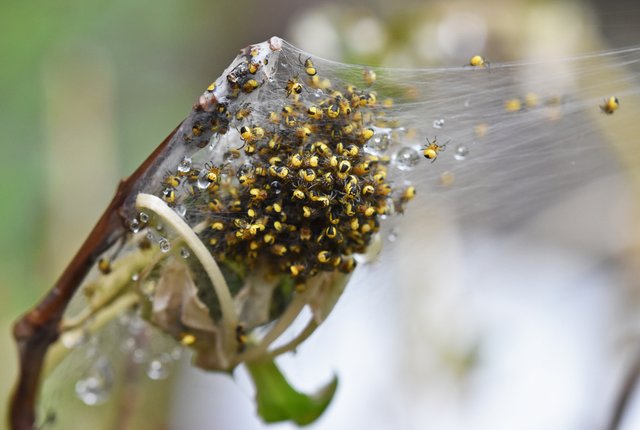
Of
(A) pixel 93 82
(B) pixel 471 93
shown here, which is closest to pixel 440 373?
(B) pixel 471 93

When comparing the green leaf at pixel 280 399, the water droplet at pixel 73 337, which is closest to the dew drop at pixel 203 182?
the green leaf at pixel 280 399

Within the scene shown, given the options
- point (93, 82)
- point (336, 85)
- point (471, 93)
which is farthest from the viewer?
point (93, 82)

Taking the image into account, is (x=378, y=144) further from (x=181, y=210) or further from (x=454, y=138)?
(x=181, y=210)

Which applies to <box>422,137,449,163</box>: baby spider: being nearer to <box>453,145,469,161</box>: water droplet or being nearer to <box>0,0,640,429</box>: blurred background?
<box>453,145,469,161</box>: water droplet

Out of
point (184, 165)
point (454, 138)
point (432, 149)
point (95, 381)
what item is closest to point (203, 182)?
point (184, 165)

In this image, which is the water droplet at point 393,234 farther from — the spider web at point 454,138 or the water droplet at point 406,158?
the water droplet at point 406,158

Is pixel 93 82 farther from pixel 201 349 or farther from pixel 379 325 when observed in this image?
pixel 201 349
